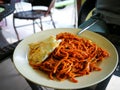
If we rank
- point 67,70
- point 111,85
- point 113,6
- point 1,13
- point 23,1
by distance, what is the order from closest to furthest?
point 67,70
point 111,85
point 113,6
point 1,13
point 23,1

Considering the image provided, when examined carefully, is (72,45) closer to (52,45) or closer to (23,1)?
(52,45)

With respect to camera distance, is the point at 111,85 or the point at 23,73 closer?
the point at 23,73

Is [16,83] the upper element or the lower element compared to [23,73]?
lower

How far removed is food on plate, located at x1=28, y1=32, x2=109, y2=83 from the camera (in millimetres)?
510

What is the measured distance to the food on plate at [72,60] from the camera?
51 centimetres

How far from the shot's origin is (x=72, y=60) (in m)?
0.53

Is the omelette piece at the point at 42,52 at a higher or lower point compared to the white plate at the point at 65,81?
higher

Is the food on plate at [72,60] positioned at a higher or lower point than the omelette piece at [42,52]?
lower

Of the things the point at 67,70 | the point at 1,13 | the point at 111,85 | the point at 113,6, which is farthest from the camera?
the point at 1,13

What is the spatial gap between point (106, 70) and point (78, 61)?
0.27 feet

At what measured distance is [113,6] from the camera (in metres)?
0.94

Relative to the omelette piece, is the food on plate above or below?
below

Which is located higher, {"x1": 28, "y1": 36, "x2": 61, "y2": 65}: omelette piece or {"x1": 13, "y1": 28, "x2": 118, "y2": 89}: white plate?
{"x1": 28, "y1": 36, "x2": 61, "y2": 65}: omelette piece

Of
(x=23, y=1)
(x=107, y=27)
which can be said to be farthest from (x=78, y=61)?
(x=23, y=1)
